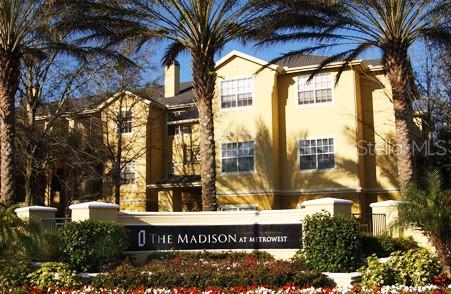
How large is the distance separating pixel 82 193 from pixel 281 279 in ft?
86.6

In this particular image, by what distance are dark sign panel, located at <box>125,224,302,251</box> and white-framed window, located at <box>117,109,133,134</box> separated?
17.8m

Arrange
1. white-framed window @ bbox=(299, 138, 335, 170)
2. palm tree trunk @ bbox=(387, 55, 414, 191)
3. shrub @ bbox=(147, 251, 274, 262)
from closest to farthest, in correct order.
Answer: shrub @ bbox=(147, 251, 274, 262) → palm tree trunk @ bbox=(387, 55, 414, 191) → white-framed window @ bbox=(299, 138, 335, 170)

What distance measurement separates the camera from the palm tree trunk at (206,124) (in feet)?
61.0

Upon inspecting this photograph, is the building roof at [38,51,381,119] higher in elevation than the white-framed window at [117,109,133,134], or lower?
Result: higher

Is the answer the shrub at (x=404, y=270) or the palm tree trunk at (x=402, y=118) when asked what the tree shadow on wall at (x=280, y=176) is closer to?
the palm tree trunk at (x=402, y=118)

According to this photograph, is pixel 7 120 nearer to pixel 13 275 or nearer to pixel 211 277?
pixel 13 275

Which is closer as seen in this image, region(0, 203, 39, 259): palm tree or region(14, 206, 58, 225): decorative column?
region(0, 203, 39, 259): palm tree

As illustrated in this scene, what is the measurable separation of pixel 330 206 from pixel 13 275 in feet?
27.1

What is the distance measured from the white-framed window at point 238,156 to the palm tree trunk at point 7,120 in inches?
565

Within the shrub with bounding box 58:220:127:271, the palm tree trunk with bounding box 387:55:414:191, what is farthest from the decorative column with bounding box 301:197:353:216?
the shrub with bounding box 58:220:127:271

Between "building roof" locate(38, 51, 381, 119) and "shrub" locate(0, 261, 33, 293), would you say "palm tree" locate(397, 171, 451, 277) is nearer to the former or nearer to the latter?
"shrub" locate(0, 261, 33, 293)

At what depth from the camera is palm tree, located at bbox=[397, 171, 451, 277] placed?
12.6m

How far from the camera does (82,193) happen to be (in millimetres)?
37031

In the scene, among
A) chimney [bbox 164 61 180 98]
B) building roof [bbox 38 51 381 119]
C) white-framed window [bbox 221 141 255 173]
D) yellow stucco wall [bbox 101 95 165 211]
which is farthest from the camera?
chimney [bbox 164 61 180 98]
